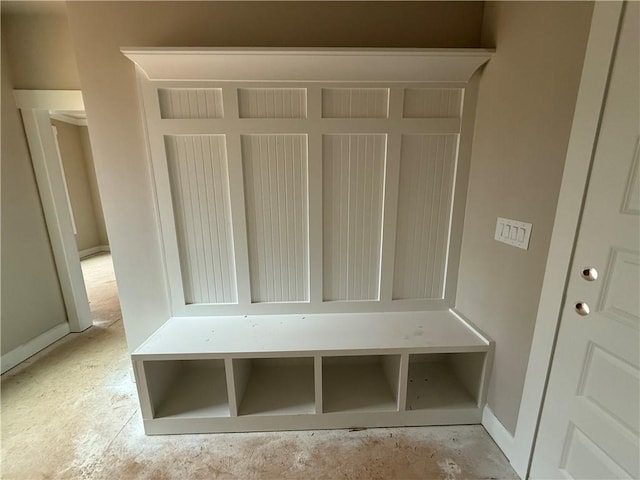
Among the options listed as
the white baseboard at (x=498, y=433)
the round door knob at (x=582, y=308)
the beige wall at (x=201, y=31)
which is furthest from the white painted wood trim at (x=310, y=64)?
the white baseboard at (x=498, y=433)

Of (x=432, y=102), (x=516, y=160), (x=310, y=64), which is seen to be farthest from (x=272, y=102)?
(x=516, y=160)

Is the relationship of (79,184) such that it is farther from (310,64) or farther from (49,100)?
(310,64)

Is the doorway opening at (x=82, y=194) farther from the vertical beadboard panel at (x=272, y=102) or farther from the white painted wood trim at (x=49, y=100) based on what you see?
the vertical beadboard panel at (x=272, y=102)

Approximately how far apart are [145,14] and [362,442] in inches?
97.4

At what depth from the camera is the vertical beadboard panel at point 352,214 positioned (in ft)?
5.19

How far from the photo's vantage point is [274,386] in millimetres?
1729

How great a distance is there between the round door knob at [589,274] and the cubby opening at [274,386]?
139 centimetres

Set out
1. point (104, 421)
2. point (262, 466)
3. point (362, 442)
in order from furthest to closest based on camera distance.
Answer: point (104, 421)
point (362, 442)
point (262, 466)

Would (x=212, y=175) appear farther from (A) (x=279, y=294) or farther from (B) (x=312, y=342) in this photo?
(B) (x=312, y=342)

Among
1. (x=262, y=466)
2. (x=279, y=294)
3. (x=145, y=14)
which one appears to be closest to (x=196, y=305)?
(x=279, y=294)

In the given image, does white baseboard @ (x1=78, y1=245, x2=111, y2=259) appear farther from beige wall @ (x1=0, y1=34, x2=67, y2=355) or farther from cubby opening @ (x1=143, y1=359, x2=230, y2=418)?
cubby opening @ (x1=143, y1=359, x2=230, y2=418)

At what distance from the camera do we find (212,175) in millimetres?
1586

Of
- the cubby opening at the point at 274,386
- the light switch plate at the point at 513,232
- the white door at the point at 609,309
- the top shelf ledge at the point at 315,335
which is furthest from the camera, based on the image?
the cubby opening at the point at 274,386

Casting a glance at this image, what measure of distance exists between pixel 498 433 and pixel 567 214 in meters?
1.18
